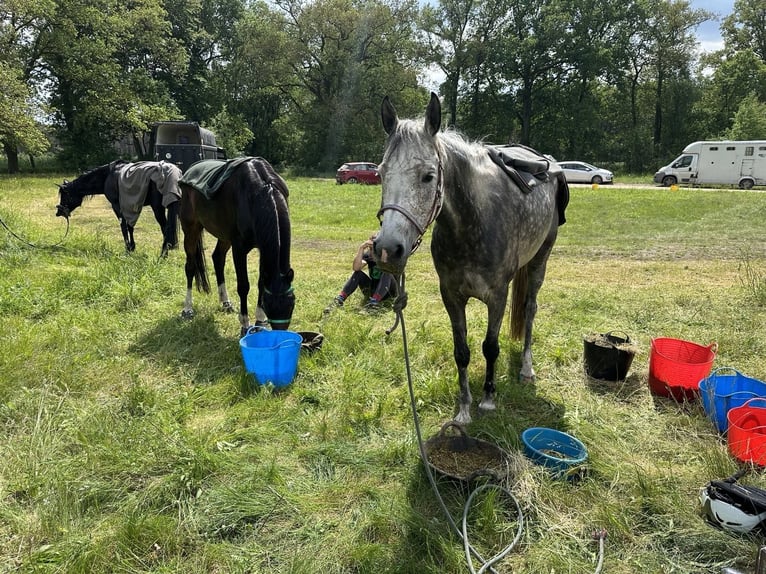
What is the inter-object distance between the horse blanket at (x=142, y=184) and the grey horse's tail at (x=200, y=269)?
2537 millimetres

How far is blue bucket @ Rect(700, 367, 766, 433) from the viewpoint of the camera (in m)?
2.91

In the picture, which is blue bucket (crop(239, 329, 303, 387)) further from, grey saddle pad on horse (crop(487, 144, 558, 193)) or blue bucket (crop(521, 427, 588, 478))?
grey saddle pad on horse (crop(487, 144, 558, 193))

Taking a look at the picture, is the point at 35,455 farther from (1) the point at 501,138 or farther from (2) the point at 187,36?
(2) the point at 187,36

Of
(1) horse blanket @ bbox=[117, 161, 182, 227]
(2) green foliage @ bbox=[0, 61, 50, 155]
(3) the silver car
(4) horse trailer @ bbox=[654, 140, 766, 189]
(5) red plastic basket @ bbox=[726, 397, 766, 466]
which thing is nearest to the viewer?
(5) red plastic basket @ bbox=[726, 397, 766, 466]

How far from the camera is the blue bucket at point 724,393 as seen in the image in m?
2.91

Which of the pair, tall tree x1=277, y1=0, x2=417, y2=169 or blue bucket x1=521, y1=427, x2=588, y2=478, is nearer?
blue bucket x1=521, y1=427, x2=588, y2=478

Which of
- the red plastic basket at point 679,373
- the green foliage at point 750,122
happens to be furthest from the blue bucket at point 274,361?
the green foliage at point 750,122

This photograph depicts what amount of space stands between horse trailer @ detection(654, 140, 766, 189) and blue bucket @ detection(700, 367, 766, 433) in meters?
25.2

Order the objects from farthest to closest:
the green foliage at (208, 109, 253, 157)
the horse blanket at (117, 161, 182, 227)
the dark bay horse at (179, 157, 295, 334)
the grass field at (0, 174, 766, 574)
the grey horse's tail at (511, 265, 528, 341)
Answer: the green foliage at (208, 109, 253, 157) < the horse blanket at (117, 161, 182, 227) < the grey horse's tail at (511, 265, 528, 341) < the dark bay horse at (179, 157, 295, 334) < the grass field at (0, 174, 766, 574)

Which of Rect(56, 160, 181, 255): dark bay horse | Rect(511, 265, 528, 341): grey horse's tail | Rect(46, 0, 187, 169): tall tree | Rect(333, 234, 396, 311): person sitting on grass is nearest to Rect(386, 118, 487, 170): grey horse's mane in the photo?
Rect(511, 265, 528, 341): grey horse's tail

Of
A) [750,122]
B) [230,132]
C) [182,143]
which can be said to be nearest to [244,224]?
[182,143]

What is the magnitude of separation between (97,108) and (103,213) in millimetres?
16536

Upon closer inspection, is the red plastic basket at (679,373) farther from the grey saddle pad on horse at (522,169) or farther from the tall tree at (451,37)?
the tall tree at (451,37)

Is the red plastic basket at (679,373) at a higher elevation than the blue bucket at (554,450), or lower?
higher
